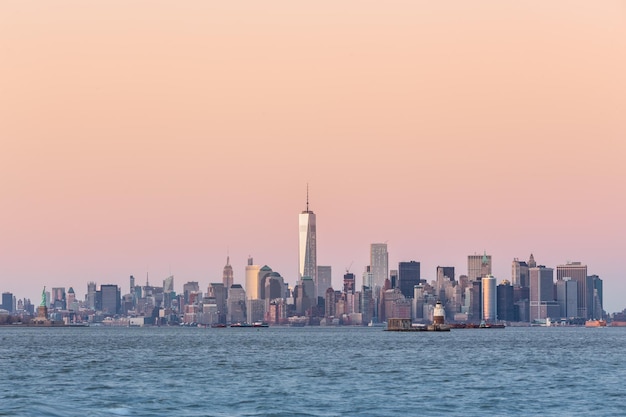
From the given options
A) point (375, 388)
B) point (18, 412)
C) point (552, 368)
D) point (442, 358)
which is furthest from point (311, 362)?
point (18, 412)

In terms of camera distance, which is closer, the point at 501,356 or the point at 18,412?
the point at 18,412

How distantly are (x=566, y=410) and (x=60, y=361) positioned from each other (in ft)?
260

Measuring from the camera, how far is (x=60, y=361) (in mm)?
139625

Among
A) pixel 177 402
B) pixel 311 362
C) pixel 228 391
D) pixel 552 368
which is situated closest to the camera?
pixel 177 402

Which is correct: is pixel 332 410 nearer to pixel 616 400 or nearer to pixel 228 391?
pixel 228 391

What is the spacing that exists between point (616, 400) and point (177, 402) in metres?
30.4

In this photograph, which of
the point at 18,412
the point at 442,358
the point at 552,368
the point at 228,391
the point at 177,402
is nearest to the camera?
the point at 18,412

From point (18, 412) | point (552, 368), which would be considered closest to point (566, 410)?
point (18, 412)

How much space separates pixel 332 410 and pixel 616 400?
2134cm

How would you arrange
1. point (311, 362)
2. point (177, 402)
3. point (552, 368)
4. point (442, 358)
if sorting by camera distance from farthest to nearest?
point (442, 358) < point (311, 362) < point (552, 368) < point (177, 402)

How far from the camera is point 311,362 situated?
134 meters

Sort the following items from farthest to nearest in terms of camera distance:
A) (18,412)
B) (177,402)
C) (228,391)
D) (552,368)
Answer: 1. (552,368)
2. (228,391)
3. (177,402)
4. (18,412)

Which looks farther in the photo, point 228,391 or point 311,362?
point 311,362

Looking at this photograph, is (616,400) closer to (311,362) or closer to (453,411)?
(453,411)
